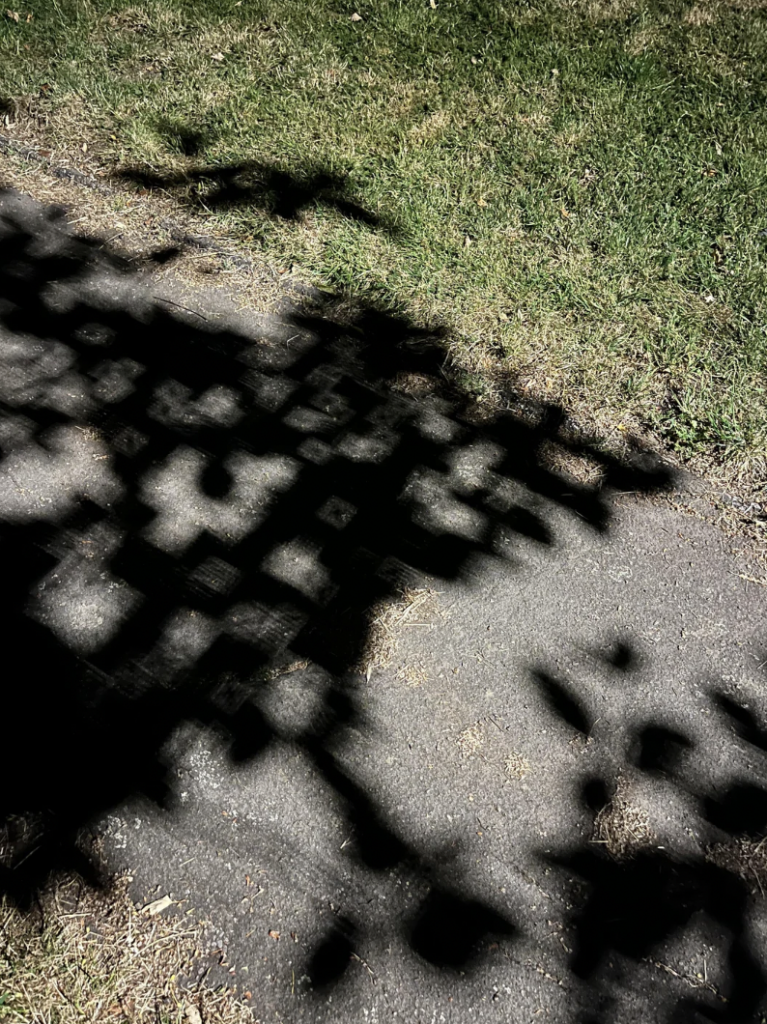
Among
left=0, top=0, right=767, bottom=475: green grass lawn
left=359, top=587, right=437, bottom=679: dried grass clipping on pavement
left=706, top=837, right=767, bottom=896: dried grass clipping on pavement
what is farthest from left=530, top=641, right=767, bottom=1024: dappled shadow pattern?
left=0, top=0, right=767, bottom=475: green grass lawn

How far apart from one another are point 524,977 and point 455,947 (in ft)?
0.62

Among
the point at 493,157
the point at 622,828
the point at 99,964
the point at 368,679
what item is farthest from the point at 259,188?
the point at 99,964

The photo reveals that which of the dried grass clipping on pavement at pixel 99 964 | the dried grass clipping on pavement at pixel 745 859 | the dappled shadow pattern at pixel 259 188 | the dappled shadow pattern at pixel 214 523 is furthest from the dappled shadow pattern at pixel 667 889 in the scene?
the dappled shadow pattern at pixel 259 188

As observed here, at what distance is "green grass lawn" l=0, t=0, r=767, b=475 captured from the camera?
3.85 metres

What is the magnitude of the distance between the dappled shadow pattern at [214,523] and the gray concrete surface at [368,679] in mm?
10

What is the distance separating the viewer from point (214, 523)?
10.2 feet

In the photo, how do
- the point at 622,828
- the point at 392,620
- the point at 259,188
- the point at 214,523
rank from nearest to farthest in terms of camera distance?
the point at 622,828
the point at 392,620
the point at 214,523
the point at 259,188

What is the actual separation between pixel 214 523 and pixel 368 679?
83 centimetres

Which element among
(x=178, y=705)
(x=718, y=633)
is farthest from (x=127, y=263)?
(x=718, y=633)

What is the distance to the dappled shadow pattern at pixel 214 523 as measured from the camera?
8.14ft

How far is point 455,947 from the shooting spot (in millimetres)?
2279

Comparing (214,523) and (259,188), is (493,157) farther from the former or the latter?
(214,523)

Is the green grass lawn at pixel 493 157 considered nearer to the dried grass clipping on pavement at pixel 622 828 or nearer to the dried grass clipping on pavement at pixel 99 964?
the dried grass clipping on pavement at pixel 622 828

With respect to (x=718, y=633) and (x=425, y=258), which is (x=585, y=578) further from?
(x=425, y=258)
